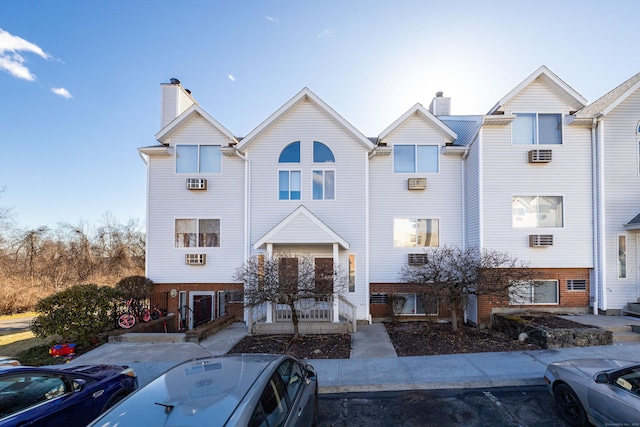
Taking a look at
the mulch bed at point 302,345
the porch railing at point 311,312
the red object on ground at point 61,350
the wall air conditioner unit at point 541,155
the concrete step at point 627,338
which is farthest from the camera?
the wall air conditioner unit at point 541,155

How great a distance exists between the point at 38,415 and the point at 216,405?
2.47 metres

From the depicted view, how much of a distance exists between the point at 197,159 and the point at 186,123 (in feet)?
4.82

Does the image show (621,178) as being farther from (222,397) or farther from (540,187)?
(222,397)

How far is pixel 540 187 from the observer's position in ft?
34.4

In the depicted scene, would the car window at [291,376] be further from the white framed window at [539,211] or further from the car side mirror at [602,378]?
the white framed window at [539,211]

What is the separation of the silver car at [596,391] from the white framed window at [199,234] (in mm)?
10499

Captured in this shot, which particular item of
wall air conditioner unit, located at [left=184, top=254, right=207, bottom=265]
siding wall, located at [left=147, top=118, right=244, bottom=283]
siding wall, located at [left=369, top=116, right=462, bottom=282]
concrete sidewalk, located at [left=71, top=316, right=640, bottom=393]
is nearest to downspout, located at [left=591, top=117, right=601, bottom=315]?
concrete sidewalk, located at [left=71, top=316, right=640, bottom=393]

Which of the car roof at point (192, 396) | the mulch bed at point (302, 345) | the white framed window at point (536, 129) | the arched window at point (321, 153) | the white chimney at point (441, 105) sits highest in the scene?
the white chimney at point (441, 105)

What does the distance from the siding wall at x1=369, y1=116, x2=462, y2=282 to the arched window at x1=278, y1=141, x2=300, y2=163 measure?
9.74ft

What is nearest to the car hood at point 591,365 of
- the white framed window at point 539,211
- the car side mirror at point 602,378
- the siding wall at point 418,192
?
the car side mirror at point 602,378

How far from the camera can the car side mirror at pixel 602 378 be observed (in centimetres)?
398

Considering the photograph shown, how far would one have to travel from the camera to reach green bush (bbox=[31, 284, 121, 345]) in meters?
8.06

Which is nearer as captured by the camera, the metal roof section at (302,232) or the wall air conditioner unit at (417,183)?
the metal roof section at (302,232)

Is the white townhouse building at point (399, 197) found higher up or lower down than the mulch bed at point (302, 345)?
higher up
